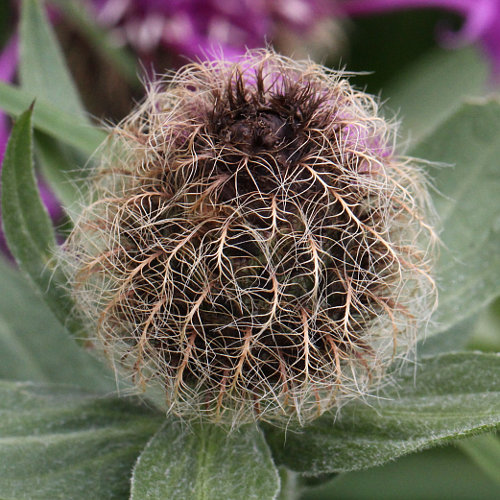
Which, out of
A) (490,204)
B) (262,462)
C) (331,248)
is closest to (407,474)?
(490,204)

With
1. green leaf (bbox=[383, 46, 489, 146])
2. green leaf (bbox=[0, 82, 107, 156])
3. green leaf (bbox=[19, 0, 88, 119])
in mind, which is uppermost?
green leaf (bbox=[19, 0, 88, 119])

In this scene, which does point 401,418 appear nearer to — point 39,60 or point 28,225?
point 28,225

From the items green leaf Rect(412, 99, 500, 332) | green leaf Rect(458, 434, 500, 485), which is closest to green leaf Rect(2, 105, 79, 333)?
green leaf Rect(412, 99, 500, 332)

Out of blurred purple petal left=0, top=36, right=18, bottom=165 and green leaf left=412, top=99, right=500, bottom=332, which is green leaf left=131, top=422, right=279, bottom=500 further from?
blurred purple petal left=0, top=36, right=18, bottom=165

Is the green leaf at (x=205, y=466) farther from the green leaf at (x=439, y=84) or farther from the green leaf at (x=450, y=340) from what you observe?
the green leaf at (x=439, y=84)

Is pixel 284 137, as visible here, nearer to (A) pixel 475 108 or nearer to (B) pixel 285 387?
(B) pixel 285 387

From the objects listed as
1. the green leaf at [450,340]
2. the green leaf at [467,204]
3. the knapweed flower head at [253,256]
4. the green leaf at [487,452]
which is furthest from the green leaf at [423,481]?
→ the knapweed flower head at [253,256]
